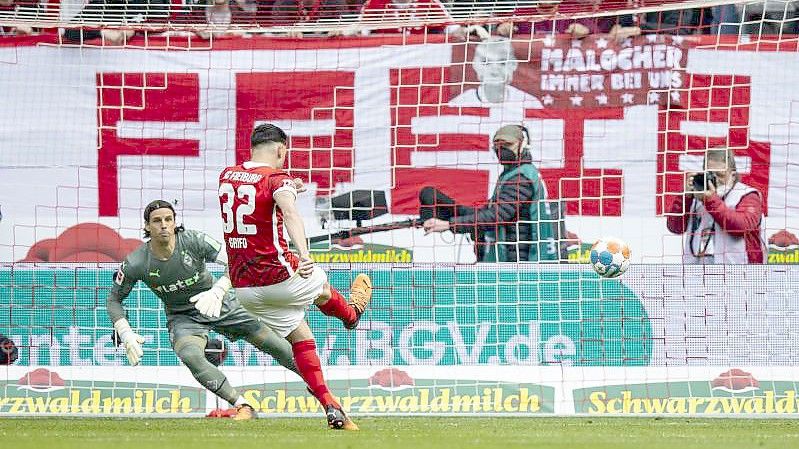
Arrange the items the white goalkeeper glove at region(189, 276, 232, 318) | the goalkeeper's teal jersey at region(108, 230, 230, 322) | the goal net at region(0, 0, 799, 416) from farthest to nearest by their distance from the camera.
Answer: the goal net at region(0, 0, 799, 416)
the goalkeeper's teal jersey at region(108, 230, 230, 322)
the white goalkeeper glove at region(189, 276, 232, 318)

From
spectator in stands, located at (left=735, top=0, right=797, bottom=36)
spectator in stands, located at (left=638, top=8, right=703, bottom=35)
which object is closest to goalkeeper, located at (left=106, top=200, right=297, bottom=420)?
spectator in stands, located at (left=638, top=8, right=703, bottom=35)

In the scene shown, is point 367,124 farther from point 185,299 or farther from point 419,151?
point 185,299

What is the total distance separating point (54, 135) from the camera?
14.0 m

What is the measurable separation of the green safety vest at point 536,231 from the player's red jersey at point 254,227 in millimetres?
4471

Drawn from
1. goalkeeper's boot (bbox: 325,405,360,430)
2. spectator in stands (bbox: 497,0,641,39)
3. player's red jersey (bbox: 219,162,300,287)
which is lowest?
goalkeeper's boot (bbox: 325,405,360,430)

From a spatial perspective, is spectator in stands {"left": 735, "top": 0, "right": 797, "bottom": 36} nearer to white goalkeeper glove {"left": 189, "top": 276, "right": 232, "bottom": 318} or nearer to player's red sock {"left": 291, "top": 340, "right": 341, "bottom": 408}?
player's red sock {"left": 291, "top": 340, "right": 341, "bottom": 408}

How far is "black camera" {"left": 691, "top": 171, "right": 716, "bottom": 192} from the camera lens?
1377cm

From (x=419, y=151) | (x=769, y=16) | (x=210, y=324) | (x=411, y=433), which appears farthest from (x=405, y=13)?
(x=411, y=433)

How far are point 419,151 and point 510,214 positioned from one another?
113cm

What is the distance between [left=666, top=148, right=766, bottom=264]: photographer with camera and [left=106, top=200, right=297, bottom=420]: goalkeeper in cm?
461

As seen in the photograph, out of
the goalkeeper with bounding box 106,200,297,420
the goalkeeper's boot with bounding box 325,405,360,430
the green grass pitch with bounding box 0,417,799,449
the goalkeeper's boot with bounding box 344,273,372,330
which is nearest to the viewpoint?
the green grass pitch with bounding box 0,417,799,449

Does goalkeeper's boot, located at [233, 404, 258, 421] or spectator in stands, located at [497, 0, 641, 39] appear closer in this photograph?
goalkeeper's boot, located at [233, 404, 258, 421]

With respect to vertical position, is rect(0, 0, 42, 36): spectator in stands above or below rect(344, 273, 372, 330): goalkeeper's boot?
above

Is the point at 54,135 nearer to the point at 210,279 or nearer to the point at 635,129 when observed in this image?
the point at 210,279
